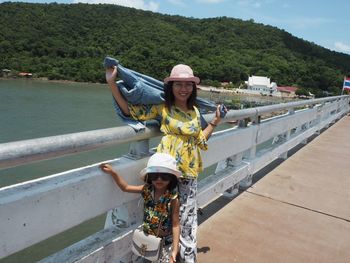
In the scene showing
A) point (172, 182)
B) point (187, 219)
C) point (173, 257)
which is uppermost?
point (172, 182)

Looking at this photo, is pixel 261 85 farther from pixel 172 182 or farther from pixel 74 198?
pixel 74 198

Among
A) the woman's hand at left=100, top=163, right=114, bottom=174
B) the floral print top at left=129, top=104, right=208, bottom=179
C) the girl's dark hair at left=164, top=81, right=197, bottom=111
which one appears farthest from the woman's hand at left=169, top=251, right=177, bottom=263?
the girl's dark hair at left=164, top=81, right=197, bottom=111

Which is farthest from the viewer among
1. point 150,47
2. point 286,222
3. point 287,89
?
point 287,89

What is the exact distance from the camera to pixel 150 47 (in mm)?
116812

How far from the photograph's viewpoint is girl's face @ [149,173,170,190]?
2.42 meters

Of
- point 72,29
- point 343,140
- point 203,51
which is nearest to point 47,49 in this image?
point 72,29

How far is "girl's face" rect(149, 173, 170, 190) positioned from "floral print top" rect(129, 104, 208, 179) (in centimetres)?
21

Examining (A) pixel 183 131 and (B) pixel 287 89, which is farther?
(B) pixel 287 89

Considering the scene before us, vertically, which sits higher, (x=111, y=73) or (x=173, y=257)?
(x=111, y=73)

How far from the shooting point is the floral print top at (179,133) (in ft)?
8.56

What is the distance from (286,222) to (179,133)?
1997 mm

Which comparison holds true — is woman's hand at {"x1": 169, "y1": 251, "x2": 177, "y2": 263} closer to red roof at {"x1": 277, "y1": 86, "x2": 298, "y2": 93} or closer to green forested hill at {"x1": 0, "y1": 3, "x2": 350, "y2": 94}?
green forested hill at {"x1": 0, "y1": 3, "x2": 350, "y2": 94}

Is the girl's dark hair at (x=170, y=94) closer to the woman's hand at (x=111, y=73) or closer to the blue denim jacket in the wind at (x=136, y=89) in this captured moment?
the blue denim jacket in the wind at (x=136, y=89)

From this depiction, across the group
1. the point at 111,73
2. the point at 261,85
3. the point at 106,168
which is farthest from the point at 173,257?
the point at 261,85
